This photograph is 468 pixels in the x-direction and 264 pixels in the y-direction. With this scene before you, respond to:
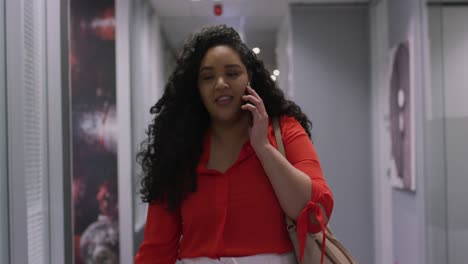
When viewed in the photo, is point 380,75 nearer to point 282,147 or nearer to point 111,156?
point 111,156

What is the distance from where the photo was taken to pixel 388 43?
5.35 metres

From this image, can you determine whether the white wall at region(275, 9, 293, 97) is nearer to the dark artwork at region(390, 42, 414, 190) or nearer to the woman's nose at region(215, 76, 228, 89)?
the dark artwork at region(390, 42, 414, 190)

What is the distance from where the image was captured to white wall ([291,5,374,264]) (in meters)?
5.88

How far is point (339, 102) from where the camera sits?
5.91 metres

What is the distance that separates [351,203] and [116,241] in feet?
8.88

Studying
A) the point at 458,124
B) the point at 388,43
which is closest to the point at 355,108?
the point at 388,43

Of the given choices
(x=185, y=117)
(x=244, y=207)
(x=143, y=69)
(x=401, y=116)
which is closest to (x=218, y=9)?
(x=143, y=69)

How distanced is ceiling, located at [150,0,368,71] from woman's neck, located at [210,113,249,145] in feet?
13.7

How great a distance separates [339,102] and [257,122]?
4.74m

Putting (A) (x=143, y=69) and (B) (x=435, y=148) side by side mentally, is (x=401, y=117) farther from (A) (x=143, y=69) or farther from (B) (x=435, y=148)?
(A) (x=143, y=69)

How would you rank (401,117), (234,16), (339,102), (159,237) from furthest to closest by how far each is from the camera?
(234,16) → (339,102) → (401,117) → (159,237)

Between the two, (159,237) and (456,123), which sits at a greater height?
(456,123)

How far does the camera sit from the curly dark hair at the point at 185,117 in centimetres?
138

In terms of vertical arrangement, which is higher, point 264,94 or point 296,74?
point 296,74
